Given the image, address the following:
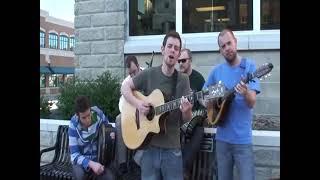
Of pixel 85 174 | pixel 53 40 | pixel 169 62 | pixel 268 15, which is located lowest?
pixel 85 174

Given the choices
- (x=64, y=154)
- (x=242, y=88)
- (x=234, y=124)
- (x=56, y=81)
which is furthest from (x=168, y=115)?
Result: (x=56, y=81)

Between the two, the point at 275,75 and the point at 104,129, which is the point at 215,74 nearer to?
the point at 104,129

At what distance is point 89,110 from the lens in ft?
12.9

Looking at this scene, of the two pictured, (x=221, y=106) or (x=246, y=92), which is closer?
(x=246, y=92)

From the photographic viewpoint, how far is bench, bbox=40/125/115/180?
3.93 m

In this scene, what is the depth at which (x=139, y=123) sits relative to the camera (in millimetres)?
3506

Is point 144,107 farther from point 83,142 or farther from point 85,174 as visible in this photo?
point 85,174

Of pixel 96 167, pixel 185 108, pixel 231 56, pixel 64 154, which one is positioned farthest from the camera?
pixel 64 154

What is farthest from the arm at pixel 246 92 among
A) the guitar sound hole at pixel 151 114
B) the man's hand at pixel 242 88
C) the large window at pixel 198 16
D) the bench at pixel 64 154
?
the large window at pixel 198 16

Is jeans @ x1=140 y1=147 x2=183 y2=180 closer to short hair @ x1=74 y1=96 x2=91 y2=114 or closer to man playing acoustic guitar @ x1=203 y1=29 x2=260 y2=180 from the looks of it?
man playing acoustic guitar @ x1=203 y1=29 x2=260 y2=180

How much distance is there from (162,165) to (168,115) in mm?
373

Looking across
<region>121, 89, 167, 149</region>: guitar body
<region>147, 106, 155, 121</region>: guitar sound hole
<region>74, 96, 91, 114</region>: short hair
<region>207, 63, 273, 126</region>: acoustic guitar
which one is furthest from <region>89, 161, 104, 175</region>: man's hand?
<region>207, 63, 273, 126</region>: acoustic guitar
